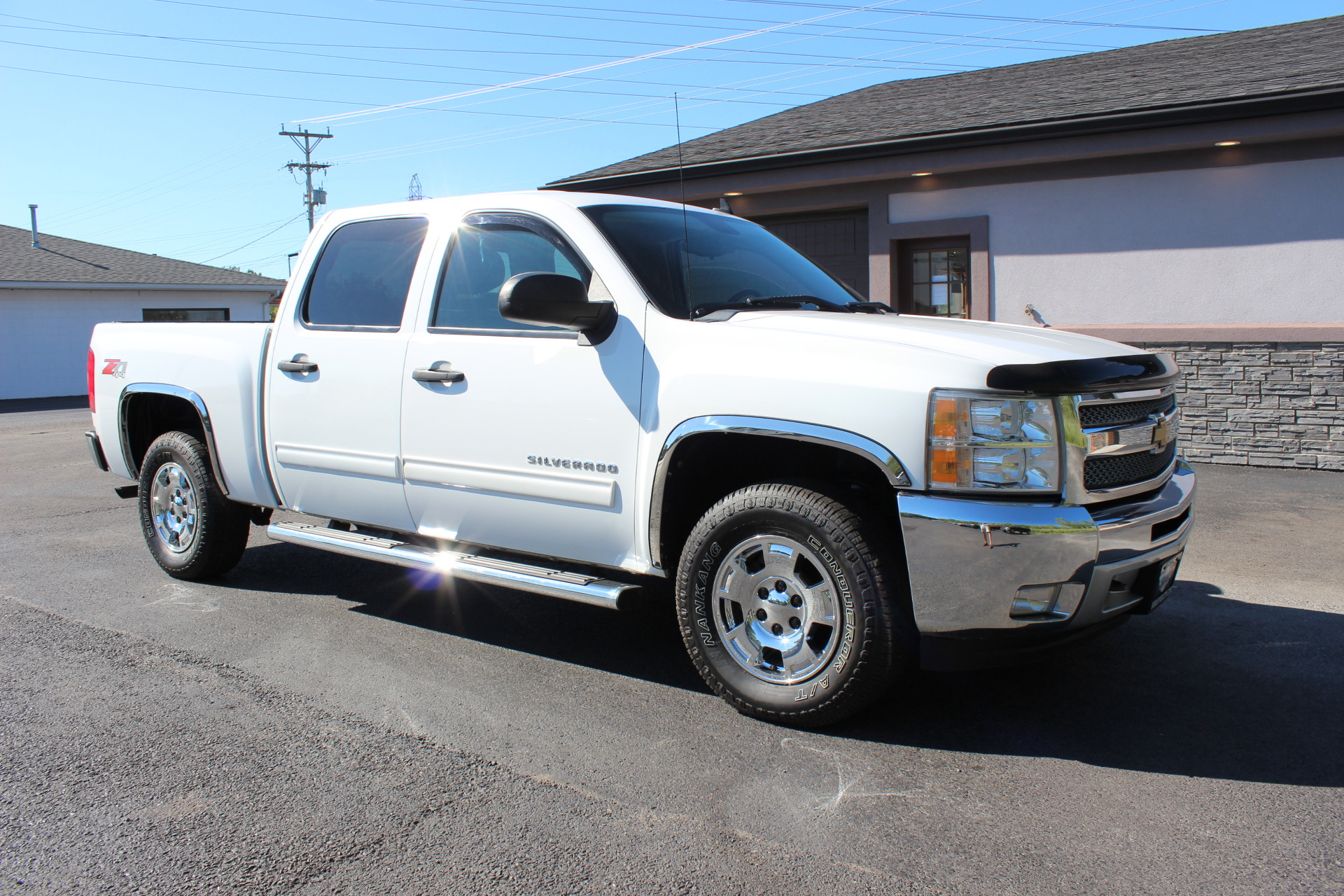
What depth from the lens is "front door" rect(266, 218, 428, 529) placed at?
4723mm

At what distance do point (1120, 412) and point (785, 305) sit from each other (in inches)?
56.7

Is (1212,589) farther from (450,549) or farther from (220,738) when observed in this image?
(220,738)

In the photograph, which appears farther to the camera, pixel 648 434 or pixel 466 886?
pixel 648 434

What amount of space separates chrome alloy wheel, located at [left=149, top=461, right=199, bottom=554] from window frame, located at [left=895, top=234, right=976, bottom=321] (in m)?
8.54

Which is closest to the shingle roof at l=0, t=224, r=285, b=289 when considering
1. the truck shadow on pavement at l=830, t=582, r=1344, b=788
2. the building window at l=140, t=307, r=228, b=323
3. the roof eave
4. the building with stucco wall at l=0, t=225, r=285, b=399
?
the building with stucco wall at l=0, t=225, r=285, b=399

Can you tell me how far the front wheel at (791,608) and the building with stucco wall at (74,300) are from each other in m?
29.3

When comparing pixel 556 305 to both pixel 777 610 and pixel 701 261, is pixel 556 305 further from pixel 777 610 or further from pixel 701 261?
pixel 777 610

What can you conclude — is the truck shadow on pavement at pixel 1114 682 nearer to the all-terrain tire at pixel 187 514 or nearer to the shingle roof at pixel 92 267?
the all-terrain tire at pixel 187 514

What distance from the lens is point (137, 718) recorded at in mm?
3838

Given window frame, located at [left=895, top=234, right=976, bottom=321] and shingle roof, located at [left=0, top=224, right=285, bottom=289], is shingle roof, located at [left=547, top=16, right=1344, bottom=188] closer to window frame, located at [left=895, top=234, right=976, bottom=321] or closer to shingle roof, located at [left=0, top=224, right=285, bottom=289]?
window frame, located at [left=895, top=234, right=976, bottom=321]

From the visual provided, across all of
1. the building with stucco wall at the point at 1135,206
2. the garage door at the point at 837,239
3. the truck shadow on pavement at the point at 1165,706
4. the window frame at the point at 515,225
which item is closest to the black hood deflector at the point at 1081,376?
the truck shadow on pavement at the point at 1165,706

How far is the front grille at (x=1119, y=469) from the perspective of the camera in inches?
133

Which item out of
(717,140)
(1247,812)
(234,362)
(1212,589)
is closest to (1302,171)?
(1212,589)

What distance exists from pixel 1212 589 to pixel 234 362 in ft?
17.8
